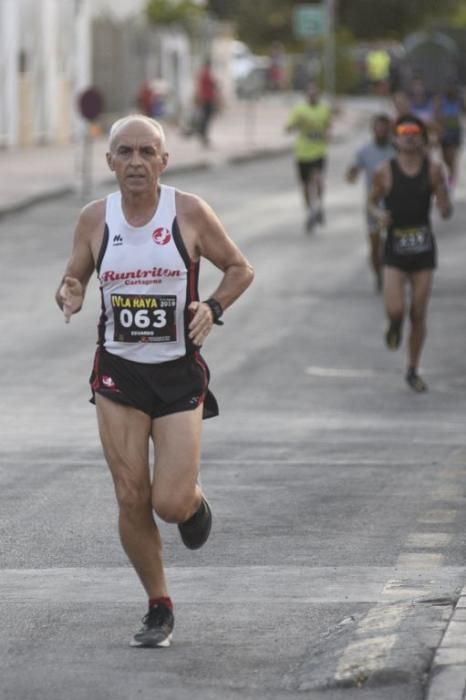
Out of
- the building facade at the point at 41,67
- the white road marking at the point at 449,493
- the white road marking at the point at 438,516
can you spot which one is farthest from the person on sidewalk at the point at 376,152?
the building facade at the point at 41,67

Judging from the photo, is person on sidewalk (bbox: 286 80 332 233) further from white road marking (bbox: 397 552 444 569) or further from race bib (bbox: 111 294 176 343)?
race bib (bbox: 111 294 176 343)

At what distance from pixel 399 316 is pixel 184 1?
171 feet

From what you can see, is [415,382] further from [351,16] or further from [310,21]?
[351,16]

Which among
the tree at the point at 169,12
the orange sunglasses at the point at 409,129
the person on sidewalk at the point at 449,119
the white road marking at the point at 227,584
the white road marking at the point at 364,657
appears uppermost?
the white road marking at the point at 364,657

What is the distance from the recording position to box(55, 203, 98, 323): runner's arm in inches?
304

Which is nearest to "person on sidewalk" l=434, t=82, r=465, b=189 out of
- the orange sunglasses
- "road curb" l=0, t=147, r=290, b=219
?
"road curb" l=0, t=147, r=290, b=219

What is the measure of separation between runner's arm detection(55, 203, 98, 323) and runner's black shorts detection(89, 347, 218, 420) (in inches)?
9.2

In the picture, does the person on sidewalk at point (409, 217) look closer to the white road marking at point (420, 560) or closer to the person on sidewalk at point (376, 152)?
the person on sidewalk at point (376, 152)

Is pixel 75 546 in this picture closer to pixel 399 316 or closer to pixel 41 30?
pixel 399 316

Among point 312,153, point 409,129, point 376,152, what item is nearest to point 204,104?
point 312,153

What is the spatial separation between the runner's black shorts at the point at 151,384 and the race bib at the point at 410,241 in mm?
8572

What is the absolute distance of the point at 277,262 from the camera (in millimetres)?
26469

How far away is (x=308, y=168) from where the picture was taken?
3016 centimetres

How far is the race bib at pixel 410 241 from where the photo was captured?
1612cm
